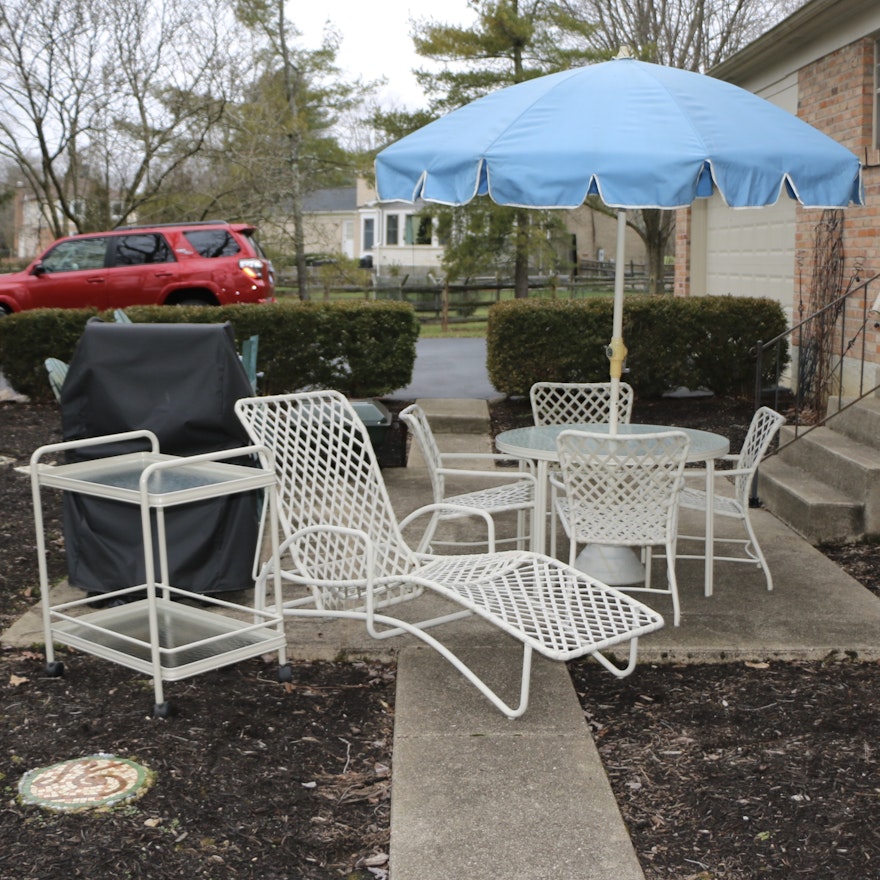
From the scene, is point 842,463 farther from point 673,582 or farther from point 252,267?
point 252,267

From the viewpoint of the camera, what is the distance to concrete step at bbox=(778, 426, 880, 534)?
249 inches

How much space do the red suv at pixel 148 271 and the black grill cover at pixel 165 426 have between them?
9.22 metres

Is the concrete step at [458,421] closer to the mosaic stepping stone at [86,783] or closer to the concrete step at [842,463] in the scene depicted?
the concrete step at [842,463]

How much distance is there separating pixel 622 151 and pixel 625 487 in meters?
1.37

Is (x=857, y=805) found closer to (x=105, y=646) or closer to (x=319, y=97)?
(x=105, y=646)

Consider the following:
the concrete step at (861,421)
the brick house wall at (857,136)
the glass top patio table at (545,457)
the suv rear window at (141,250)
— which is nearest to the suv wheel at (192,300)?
the suv rear window at (141,250)

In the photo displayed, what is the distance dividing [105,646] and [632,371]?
24.5 feet

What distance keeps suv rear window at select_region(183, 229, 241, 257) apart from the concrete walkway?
32.7 ft

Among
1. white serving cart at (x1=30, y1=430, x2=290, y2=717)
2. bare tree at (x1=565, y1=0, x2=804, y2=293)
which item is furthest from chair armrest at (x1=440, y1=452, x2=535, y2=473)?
bare tree at (x1=565, y1=0, x2=804, y2=293)

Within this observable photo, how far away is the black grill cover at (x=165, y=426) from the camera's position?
4.88 m

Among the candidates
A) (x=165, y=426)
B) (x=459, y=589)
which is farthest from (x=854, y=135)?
(x=459, y=589)

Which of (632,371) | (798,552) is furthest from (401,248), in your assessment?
(798,552)

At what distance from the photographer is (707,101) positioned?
4.69m

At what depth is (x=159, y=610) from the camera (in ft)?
14.8
